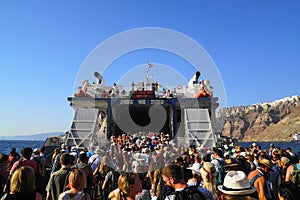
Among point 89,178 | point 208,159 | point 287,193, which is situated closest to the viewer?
point 287,193

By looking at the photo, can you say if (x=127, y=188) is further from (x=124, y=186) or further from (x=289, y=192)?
(x=289, y=192)

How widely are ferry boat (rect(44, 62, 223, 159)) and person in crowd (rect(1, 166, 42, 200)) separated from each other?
1066cm

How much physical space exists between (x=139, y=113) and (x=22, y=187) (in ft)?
65.1

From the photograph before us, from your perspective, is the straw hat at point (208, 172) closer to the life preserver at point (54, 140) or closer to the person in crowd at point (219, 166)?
the person in crowd at point (219, 166)

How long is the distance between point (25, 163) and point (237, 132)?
204 m

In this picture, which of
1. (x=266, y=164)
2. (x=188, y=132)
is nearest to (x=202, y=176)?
(x=266, y=164)

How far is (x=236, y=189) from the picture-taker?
2805mm

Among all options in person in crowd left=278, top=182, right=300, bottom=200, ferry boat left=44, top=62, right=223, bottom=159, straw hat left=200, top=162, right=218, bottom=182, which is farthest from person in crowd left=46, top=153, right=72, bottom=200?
ferry boat left=44, top=62, right=223, bottom=159

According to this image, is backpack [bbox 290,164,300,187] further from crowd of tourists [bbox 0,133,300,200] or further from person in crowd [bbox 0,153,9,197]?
person in crowd [bbox 0,153,9,197]

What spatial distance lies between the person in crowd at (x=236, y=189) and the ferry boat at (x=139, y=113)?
1161 cm

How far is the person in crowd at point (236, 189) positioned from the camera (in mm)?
2756

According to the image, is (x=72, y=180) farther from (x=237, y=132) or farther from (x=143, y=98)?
(x=237, y=132)

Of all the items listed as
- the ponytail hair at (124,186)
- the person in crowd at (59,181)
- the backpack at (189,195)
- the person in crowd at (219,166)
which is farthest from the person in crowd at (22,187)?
the person in crowd at (219,166)

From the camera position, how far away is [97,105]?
18.7 m
